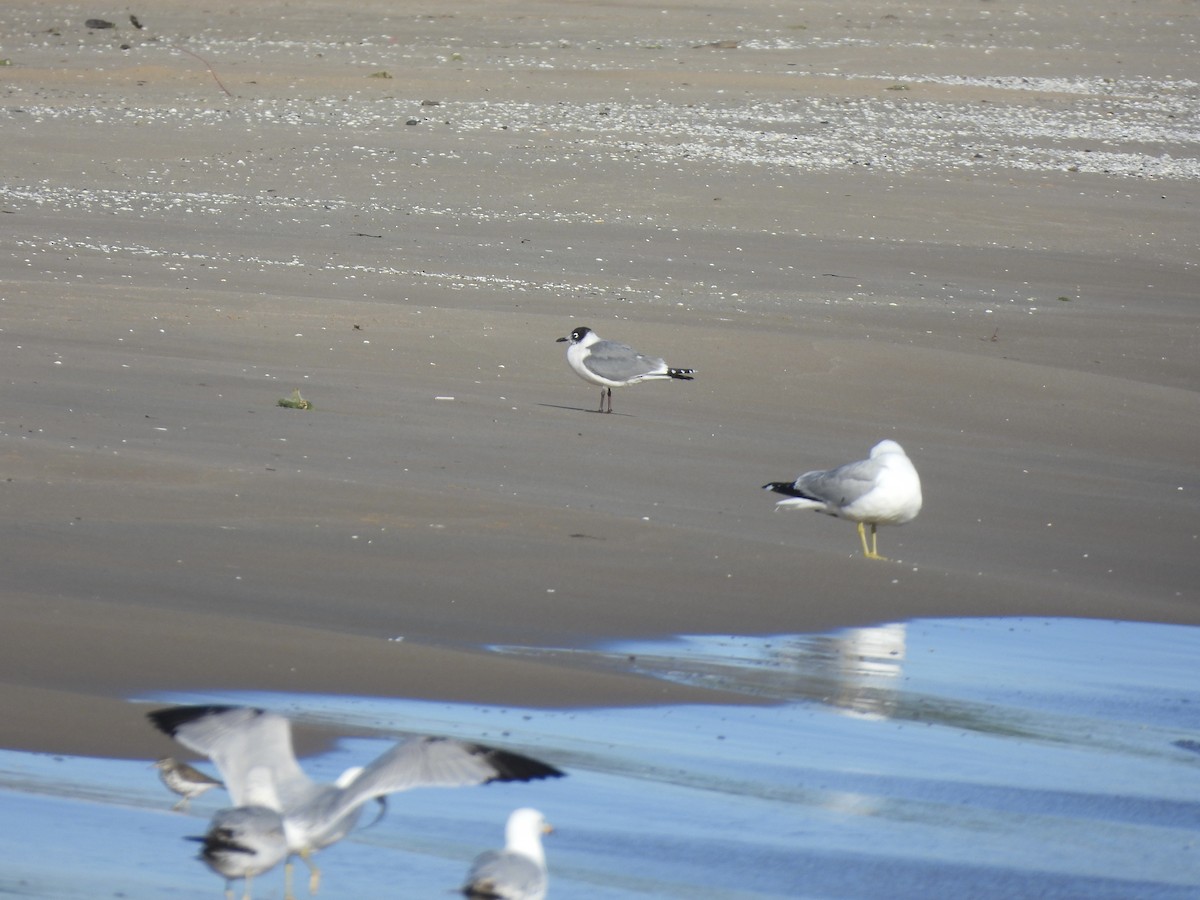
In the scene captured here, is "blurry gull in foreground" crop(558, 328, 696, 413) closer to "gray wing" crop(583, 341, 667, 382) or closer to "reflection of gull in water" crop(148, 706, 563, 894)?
"gray wing" crop(583, 341, 667, 382)

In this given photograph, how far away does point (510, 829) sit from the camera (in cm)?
389

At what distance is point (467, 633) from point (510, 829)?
2.47 metres

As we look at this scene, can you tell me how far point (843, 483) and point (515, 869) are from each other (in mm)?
4303

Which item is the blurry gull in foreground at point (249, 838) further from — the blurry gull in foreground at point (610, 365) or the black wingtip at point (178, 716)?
the blurry gull in foreground at point (610, 365)

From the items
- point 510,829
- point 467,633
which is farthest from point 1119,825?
point 467,633

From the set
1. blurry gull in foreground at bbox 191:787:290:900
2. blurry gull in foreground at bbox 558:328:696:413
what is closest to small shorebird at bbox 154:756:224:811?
blurry gull in foreground at bbox 191:787:290:900

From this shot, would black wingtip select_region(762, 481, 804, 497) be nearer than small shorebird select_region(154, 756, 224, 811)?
No

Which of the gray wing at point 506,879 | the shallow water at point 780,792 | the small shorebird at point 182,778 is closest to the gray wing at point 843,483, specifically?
the shallow water at point 780,792

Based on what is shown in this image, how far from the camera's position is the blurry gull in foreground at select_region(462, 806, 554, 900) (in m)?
3.70

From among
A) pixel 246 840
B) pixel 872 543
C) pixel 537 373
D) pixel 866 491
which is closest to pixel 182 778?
pixel 246 840

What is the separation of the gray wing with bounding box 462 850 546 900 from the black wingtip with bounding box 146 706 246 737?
701 mm

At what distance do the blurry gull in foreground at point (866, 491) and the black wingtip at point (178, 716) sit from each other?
406 centimetres

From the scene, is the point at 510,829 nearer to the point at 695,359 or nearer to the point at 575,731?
the point at 575,731

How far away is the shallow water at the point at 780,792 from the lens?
4.45 m
